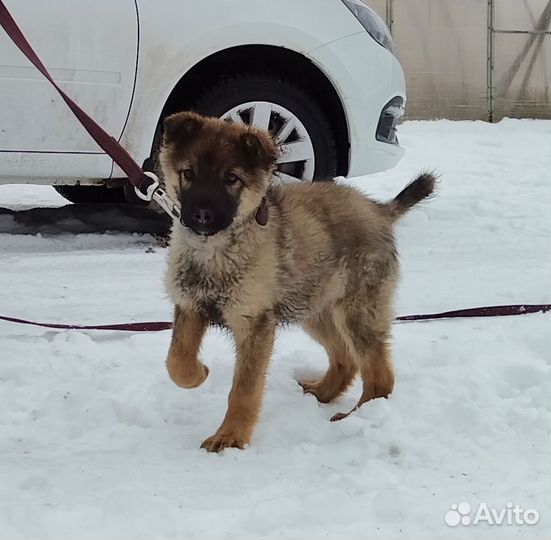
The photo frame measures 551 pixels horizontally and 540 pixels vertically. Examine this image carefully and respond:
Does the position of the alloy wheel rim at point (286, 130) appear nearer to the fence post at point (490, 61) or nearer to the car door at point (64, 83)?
the car door at point (64, 83)

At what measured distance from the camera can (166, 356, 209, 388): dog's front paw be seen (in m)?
2.71

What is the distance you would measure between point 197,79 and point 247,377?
8.99 feet

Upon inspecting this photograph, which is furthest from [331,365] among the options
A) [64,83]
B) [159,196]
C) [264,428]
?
[64,83]

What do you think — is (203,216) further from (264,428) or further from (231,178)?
(264,428)

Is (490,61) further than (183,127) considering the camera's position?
Yes

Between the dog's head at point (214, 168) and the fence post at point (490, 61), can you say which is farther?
the fence post at point (490, 61)

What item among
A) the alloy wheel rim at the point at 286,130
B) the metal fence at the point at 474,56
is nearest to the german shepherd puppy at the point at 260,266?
the alloy wheel rim at the point at 286,130

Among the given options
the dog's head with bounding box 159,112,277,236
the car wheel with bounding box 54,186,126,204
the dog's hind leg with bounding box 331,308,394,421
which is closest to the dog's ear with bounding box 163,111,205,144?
the dog's head with bounding box 159,112,277,236

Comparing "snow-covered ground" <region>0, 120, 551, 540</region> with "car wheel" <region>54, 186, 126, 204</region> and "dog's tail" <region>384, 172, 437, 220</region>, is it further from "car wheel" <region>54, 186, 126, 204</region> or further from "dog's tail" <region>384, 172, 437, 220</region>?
"car wheel" <region>54, 186, 126, 204</region>

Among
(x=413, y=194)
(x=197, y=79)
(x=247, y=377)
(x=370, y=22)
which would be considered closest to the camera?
(x=247, y=377)

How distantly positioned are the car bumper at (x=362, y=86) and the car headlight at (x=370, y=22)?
0.23 ft

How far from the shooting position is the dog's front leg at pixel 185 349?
2709 millimetres

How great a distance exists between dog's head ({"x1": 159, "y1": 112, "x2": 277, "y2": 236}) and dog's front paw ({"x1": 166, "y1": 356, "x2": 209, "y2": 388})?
0.47 meters

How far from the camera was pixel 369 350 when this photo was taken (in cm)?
297
